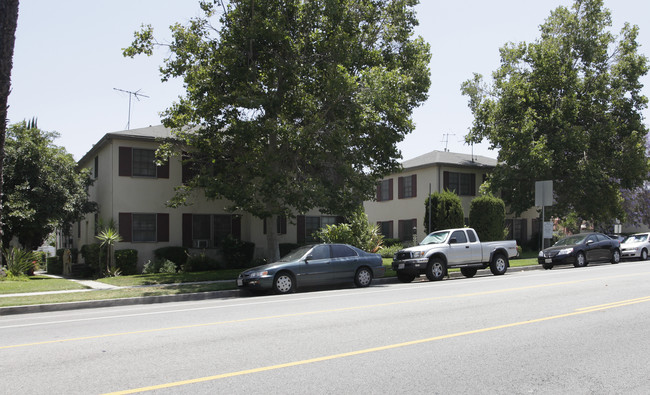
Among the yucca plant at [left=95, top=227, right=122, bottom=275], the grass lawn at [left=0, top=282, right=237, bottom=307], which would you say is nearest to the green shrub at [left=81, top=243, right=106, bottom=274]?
the yucca plant at [left=95, top=227, right=122, bottom=275]

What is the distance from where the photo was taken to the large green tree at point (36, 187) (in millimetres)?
24359

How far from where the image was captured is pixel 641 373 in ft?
19.2

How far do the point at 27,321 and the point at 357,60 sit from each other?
14649mm

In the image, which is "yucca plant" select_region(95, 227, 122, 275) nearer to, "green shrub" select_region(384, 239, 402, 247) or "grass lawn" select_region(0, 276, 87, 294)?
"grass lawn" select_region(0, 276, 87, 294)

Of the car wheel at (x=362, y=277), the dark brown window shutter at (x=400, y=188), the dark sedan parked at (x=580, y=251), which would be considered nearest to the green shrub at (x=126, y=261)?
the car wheel at (x=362, y=277)

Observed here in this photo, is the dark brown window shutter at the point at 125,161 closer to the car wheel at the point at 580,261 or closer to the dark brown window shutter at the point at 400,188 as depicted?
the dark brown window shutter at the point at 400,188

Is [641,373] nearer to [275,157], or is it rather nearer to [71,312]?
[71,312]

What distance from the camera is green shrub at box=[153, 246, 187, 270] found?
24.2 metres

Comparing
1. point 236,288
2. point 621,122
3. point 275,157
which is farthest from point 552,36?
point 236,288

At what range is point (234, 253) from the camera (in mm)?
25094

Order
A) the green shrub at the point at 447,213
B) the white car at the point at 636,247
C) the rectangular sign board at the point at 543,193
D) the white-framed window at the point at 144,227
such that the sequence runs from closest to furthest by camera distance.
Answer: the white-framed window at the point at 144,227, the rectangular sign board at the point at 543,193, the white car at the point at 636,247, the green shrub at the point at 447,213

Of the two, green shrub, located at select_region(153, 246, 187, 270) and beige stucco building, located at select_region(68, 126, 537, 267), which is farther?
green shrub, located at select_region(153, 246, 187, 270)

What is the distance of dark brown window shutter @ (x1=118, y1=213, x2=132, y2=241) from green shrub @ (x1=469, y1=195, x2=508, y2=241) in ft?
64.9

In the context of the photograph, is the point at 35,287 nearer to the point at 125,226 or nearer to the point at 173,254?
the point at 125,226
